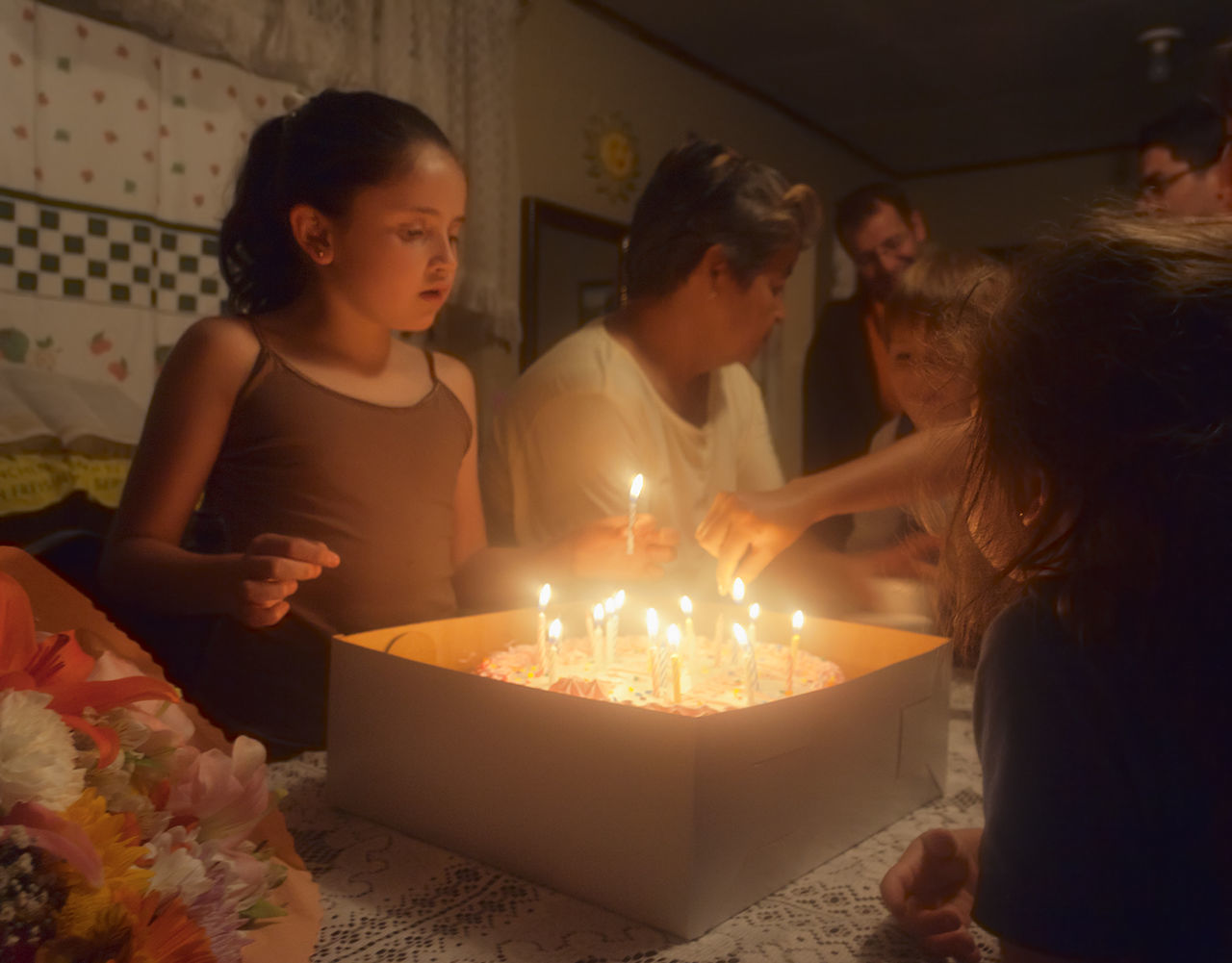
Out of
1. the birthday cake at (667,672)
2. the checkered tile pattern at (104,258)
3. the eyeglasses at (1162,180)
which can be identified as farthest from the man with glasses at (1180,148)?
the checkered tile pattern at (104,258)

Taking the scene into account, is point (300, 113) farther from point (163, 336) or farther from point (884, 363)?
point (884, 363)

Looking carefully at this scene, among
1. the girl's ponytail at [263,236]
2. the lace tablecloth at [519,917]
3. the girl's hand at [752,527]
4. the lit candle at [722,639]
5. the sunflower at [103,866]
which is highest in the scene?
the girl's ponytail at [263,236]

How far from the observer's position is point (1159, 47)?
360 cm

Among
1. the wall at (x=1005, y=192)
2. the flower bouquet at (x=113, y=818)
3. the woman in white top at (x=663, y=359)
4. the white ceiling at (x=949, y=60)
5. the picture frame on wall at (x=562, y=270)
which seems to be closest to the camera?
the flower bouquet at (x=113, y=818)

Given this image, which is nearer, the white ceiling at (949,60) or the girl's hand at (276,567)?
the girl's hand at (276,567)

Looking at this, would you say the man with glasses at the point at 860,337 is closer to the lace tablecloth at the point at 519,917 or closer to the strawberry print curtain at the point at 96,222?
the strawberry print curtain at the point at 96,222

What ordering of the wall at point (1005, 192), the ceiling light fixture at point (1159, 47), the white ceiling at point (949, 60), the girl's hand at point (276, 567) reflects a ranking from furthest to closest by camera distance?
the wall at point (1005, 192), the ceiling light fixture at point (1159, 47), the white ceiling at point (949, 60), the girl's hand at point (276, 567)

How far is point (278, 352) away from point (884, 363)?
1.52 m

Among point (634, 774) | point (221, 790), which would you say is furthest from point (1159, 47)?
point (221, 790)

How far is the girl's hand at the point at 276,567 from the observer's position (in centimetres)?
81

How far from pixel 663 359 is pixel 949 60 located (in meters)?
2.93

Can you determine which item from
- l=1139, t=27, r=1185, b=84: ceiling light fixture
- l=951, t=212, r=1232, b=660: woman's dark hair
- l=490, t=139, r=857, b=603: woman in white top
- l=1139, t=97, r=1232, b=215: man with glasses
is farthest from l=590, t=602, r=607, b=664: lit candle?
l=1139, t=27, r=1185, b=84: ceiling light fixture

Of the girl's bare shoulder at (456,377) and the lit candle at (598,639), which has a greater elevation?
the girl's bare shoulder at (456,377)

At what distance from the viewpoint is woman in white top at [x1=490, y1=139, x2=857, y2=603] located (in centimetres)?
151
